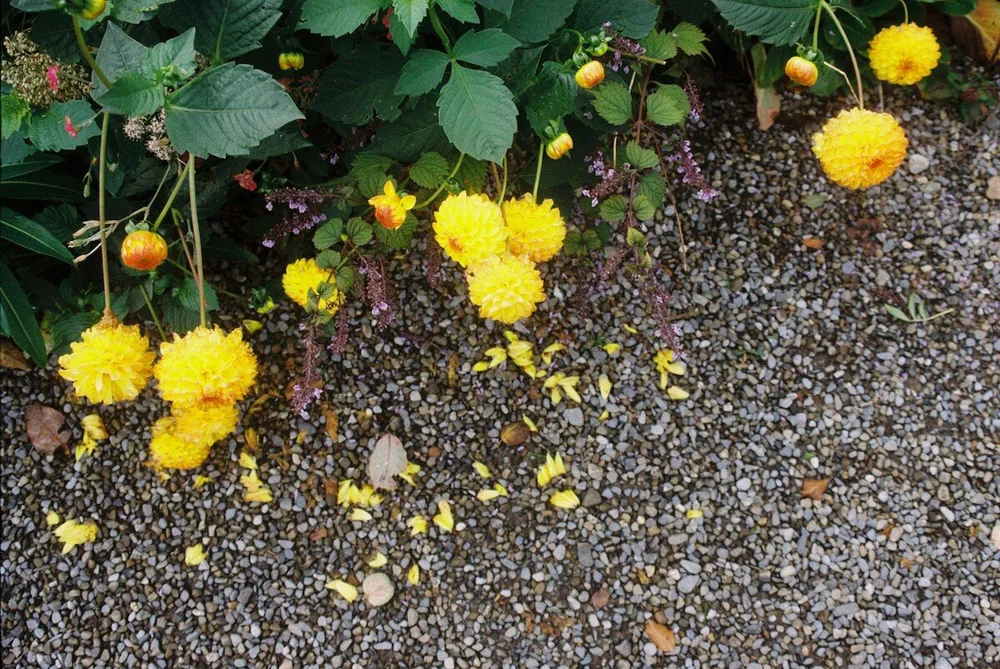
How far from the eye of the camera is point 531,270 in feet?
4.53

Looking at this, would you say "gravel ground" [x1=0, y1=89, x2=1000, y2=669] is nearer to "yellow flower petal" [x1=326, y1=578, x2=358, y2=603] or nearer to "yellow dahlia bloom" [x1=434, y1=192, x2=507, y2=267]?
"yellow flower petal" [x1=326, y1=578, x2=358, y2=603]

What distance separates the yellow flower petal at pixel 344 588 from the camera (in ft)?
5.84

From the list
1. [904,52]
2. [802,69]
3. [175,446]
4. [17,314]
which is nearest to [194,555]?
[175,446]

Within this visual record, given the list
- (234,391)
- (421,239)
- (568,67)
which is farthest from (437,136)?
(234,391)

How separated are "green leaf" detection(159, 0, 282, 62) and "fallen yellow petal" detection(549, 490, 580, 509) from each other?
1.14 m

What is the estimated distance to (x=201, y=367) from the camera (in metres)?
1.29

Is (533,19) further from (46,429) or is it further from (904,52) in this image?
(46,429)

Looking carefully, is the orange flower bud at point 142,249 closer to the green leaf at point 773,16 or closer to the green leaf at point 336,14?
the green leaf at point 336,14

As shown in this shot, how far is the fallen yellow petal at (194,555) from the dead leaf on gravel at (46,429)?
1.33 feet

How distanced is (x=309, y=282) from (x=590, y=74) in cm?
71

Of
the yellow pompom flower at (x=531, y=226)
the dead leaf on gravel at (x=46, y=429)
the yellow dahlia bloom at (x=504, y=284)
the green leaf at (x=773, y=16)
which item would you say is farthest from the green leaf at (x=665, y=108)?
the dead leaf on gravel at (x=46, y=429)

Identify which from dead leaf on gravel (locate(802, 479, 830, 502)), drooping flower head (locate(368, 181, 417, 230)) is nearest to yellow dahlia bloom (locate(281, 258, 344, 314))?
drooping flower head (locate(368, 181, 417, 230))

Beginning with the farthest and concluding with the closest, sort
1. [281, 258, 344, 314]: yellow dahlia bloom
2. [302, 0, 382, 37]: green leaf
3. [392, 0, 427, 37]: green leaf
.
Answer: [281, 258, 344, 314]: yellow dahlia bloom < [302, 0, 382, 37]: green leaf < [392, 0, 427, 37]: green leaf

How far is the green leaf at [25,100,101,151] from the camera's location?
136cm
